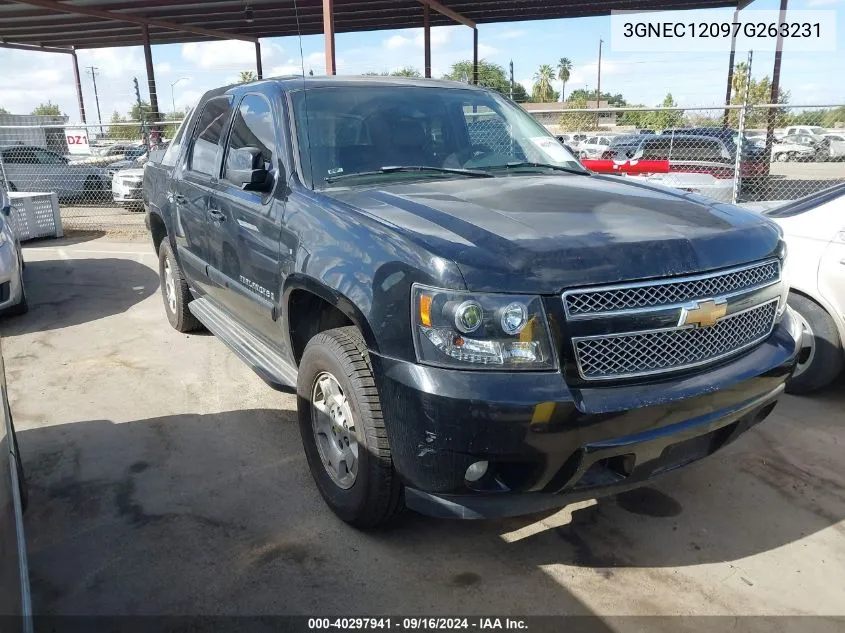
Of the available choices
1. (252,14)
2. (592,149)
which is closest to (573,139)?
(592,149)

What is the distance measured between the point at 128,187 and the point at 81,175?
2.22 metres

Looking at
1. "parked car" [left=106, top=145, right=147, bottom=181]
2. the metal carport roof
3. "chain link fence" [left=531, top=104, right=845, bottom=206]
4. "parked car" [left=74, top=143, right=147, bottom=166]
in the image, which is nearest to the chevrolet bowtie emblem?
"chain link fence" [left=531, top=104, right=845, bottom=206]

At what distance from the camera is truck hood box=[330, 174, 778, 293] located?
229 centimetres

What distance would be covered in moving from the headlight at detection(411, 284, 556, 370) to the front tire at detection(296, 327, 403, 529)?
46 centimetres

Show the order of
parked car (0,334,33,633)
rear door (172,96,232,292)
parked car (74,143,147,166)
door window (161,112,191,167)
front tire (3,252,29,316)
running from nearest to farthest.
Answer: parked car (0,334,33,633) < rear door (172,96,232,292) < door window (161,112,191,167) < front tire (3,252,29,316) < parked car (74,143,147,166)

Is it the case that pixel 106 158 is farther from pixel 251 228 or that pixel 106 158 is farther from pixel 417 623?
pixel 417 623

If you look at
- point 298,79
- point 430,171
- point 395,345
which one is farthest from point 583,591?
point 298,79

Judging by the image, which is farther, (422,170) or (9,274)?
(9,274)

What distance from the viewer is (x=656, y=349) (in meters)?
2.43

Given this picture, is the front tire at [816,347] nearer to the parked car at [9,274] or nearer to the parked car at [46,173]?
the parked car at [9,274]

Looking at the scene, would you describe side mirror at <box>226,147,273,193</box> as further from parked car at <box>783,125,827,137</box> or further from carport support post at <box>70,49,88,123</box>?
carport support post at <box>70,49,88,123</box>

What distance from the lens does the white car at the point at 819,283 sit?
4.15m

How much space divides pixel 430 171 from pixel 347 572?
2015 millimetres

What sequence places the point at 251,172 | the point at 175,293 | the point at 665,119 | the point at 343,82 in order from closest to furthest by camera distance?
the point at 251,172 → the point at 343,82 → the point at 175,293 → the point at 665,119
